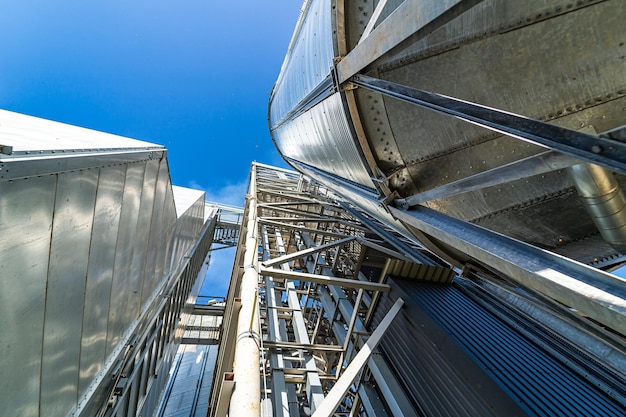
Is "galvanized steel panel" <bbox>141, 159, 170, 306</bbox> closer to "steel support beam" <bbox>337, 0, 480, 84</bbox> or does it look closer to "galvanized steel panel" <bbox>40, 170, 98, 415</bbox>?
"galvanized steel panel" <bbox>40, 170, 98, 415</bbox>

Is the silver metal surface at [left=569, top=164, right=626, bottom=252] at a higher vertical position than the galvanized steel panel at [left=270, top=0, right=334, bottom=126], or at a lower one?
lower

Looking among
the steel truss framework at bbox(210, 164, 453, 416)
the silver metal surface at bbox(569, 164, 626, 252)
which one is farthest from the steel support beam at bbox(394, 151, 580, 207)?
the steel truss framework at bbox(210, 164, 453, 416)

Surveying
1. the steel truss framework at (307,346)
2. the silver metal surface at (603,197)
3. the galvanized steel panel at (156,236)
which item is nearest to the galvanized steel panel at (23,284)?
the steel truss framework at (307,346)

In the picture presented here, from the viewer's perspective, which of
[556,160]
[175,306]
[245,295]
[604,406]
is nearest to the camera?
[556,160]

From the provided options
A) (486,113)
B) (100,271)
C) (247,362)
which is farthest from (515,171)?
(100,271)

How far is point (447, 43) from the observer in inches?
137

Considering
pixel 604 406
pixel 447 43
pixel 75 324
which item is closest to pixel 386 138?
pixel 447 43

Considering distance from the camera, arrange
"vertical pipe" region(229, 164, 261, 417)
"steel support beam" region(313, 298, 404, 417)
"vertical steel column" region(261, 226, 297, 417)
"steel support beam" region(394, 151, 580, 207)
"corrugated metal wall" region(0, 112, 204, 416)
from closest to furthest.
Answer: "vertical pipe" region(229, 164, 261, 417) → "steel support beam" region(394, 151, 580, 207) → "corrugated metal wall" region(0, 112, 204, 416) → "steel support beam" region(313, 298, 404, 417) → "vertical steel column" region(261, 226, 297, 417)

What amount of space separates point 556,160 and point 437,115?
2.01 meters

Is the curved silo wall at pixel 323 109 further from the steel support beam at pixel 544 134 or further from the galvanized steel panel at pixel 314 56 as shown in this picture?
the steel support beam at pixel 544 134

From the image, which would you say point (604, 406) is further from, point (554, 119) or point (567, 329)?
point (554, 119)

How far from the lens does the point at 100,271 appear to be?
4207 millimetres

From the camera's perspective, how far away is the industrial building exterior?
2.46 metres

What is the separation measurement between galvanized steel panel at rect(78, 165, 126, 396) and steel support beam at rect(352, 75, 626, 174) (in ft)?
14.4
